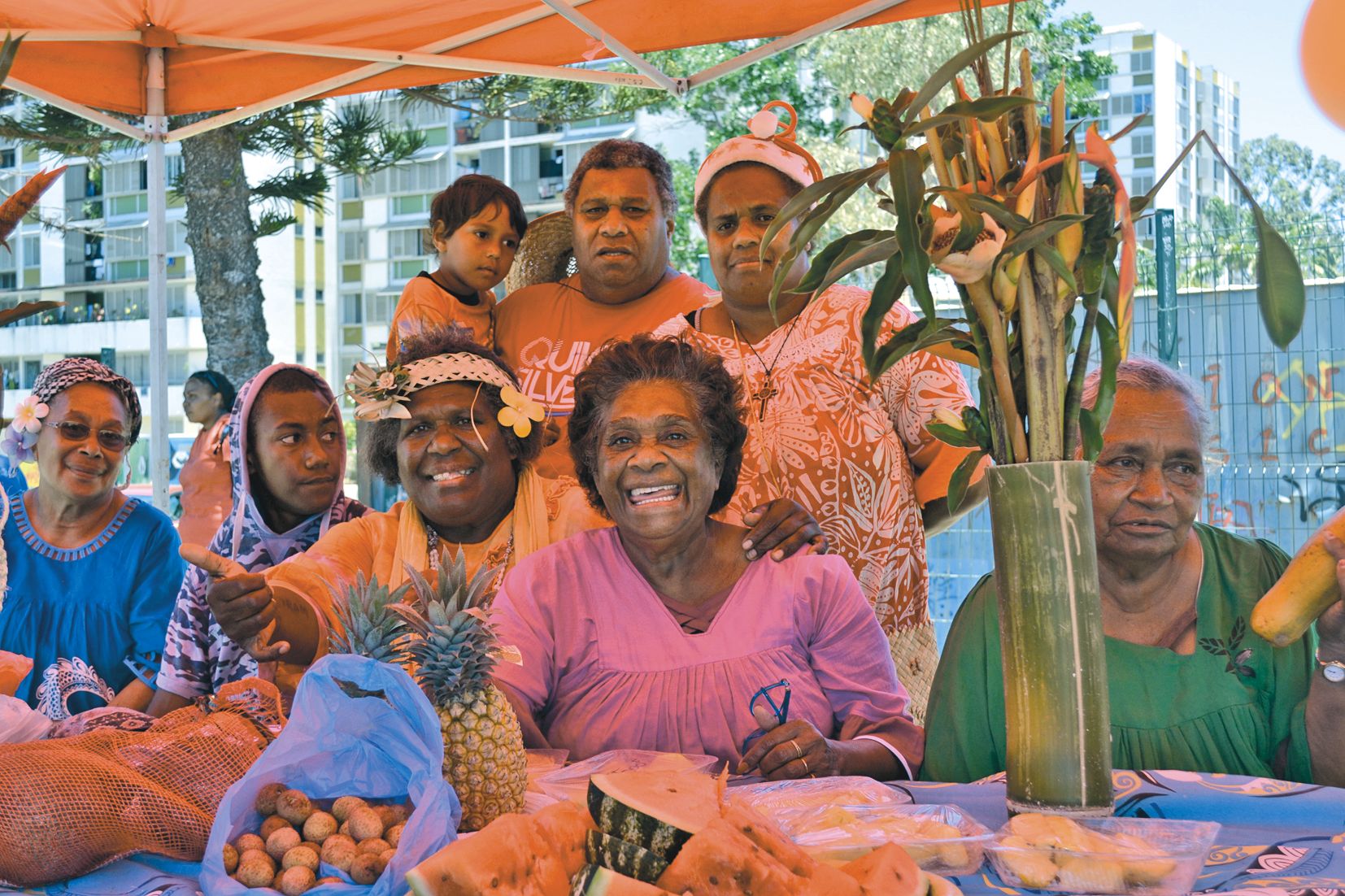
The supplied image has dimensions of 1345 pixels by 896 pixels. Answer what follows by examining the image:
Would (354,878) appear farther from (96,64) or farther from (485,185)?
(96,64)

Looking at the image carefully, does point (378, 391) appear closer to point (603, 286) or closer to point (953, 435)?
point (603, 286)

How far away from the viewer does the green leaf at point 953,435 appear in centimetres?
202

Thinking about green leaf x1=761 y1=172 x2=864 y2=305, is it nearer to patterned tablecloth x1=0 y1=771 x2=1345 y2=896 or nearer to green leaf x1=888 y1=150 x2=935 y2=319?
green leaf x1=888 y1=150 x2=935 y2=319

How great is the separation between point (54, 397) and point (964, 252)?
3.29 m

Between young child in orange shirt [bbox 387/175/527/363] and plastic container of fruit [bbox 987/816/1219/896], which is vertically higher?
young child in orange shirt [bbox 387/175/527/363]

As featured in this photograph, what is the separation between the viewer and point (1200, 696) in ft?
7.80

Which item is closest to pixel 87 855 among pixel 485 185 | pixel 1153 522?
pixel 1153 522

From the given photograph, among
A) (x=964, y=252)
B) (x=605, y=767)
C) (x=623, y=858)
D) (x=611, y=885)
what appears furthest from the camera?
(x=605, y=767)

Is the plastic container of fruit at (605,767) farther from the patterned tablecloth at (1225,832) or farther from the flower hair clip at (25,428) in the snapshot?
the flower hair clip at (25,428)

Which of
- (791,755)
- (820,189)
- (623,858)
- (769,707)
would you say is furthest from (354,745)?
(820,189)

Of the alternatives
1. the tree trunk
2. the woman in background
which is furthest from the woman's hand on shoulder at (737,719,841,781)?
the tree trunk

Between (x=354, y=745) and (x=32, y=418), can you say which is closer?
(x=354, y=745)

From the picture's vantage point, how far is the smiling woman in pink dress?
255cm

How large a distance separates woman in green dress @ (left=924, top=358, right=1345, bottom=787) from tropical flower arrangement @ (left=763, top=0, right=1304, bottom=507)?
525 mm
